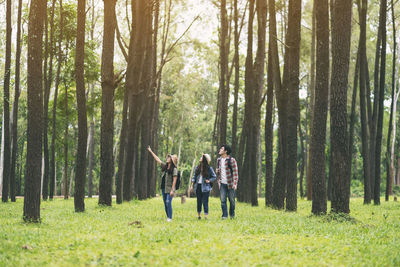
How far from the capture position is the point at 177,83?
1794 inches

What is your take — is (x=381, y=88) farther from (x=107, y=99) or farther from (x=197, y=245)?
(x=197, y=245)

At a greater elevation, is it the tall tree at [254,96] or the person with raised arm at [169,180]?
the tall tree at [254,96]

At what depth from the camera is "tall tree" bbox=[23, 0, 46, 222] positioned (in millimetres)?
10859

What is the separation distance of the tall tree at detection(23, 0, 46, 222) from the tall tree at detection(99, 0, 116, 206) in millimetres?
5988

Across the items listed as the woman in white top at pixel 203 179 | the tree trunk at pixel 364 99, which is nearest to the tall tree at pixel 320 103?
the woman in white top at pixel 203 179

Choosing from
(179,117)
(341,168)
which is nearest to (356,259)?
(341,168)

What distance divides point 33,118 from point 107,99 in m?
6.38

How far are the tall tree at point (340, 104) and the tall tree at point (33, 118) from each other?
7.80m

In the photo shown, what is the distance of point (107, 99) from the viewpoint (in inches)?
678

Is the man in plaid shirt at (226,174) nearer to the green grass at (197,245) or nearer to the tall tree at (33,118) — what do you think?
the green grass at (197,245)

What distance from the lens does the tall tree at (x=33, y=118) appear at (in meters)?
10.9

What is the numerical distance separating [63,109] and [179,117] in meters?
20.4

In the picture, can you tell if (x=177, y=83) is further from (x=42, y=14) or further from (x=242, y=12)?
(x=42, y=14)

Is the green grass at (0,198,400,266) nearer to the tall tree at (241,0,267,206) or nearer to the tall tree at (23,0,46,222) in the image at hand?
the tall tree at (23,0,46,222)
